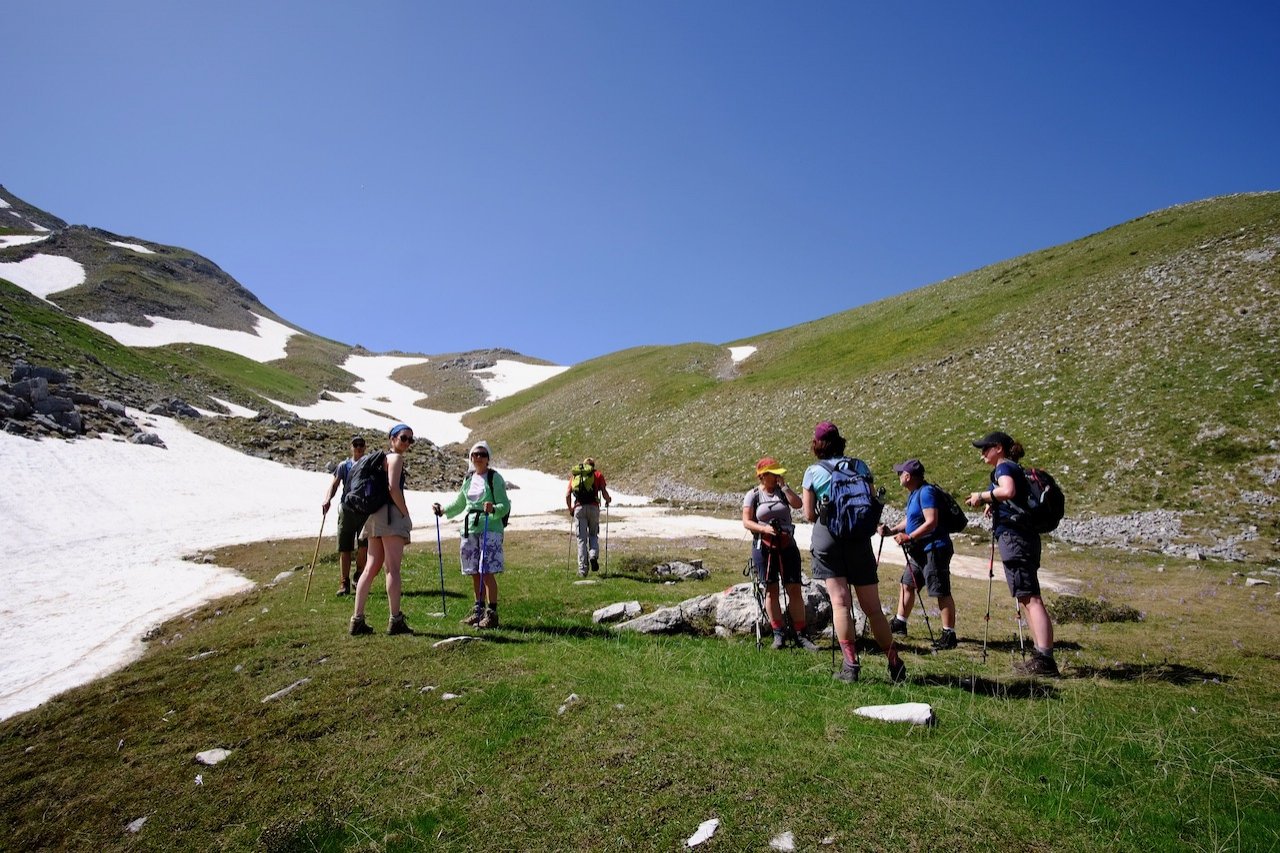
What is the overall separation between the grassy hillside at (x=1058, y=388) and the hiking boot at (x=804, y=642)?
20013 millimetres

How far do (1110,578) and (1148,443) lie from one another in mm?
12905

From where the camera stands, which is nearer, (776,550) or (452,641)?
(452,641)

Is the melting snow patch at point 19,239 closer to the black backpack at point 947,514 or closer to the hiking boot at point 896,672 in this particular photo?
the black backpack at point 947,514

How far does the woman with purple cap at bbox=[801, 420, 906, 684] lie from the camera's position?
23.5ft

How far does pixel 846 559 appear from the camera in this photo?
7.21 metres

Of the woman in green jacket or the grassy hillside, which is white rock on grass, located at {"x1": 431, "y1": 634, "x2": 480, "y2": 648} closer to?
the woman in green jacket

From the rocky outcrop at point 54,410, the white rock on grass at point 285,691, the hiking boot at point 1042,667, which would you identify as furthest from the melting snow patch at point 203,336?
the hiking boot at point 1042,667

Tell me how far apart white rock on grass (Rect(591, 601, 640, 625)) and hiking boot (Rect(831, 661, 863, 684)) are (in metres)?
4.40

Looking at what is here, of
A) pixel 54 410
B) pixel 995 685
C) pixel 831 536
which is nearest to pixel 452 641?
pixel 831 536

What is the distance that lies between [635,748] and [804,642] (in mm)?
4574

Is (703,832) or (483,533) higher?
(483,533)

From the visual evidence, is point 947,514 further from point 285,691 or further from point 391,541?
point 285,691

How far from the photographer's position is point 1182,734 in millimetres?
5625

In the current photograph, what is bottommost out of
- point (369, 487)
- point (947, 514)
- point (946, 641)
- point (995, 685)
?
point (946, 641)
